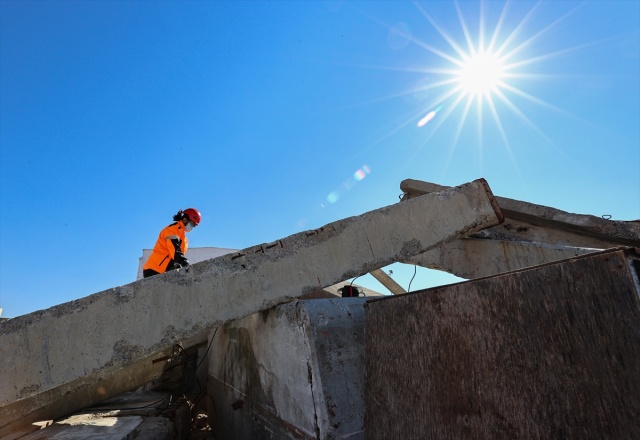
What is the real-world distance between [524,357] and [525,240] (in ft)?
9.33

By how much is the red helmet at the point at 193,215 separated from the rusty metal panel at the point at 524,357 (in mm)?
3722

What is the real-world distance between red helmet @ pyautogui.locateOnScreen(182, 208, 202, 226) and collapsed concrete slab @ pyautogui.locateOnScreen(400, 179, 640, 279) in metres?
2.89

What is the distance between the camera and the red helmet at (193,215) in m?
4.89

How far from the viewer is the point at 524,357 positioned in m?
1.34

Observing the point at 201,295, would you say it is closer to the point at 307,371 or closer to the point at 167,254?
the point at 307,371

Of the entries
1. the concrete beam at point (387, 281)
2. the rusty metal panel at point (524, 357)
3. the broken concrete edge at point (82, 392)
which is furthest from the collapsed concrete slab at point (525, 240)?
the broken concrete edge at point (82, 392)

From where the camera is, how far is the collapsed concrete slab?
11.2ft

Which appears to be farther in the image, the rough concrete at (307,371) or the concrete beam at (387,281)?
the concrete beam at (387,281)

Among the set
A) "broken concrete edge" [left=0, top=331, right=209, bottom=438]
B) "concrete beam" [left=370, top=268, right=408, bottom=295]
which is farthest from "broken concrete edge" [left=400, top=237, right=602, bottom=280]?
"broken concrete edge" [left=0, top=331, right=209, bottom=438]

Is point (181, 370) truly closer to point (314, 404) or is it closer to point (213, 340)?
point (213, 340)

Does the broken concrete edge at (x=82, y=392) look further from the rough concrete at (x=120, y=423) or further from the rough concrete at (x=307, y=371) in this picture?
the rough concrete at (x=307, y=371)

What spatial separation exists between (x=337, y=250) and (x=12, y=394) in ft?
6.73

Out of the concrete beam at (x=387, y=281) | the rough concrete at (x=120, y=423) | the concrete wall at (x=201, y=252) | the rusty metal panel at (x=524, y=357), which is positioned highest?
the concrete wall at (x=201, y=252)

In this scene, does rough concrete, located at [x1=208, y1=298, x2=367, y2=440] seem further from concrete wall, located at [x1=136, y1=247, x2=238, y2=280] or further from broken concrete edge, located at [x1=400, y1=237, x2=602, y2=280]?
concrete wall, located at [x1=136, y1=247, x2=238, y2=280]
